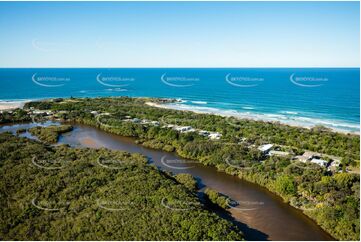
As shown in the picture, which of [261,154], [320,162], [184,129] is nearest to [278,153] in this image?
[261,154]

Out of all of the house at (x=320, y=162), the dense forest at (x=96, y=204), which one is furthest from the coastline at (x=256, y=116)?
the dense forest at (x=96, y=204)

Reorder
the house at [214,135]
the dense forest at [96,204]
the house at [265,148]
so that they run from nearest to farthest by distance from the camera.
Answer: the dense forest at [96,204], the house at [265,148], the house at [214,135]

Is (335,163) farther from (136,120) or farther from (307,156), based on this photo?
(136,120)

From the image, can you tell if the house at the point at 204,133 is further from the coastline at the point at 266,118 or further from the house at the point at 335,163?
the house at the point at 335,163

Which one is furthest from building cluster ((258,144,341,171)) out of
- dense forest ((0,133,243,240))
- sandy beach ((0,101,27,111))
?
sandy beach ((0,101,27,111))

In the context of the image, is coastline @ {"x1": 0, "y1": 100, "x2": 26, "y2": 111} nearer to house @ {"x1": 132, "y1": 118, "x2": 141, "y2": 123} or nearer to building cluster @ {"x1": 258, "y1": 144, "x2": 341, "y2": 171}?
house @ {"x1": 132, "y1": 118, "x2": 141, "y2": 123}
